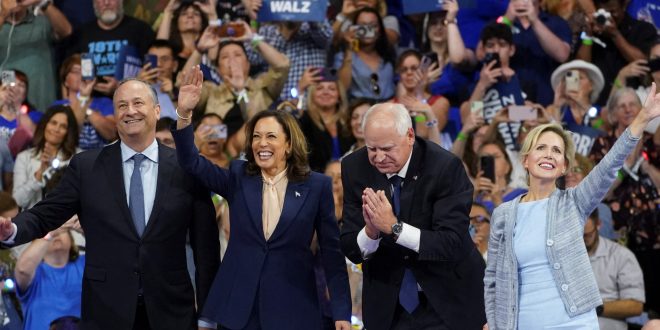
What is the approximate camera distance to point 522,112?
7055 millimetres

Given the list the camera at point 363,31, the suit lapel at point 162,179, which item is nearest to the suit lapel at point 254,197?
the suit lapel at point 162,179

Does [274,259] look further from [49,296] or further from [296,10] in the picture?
[296,10]

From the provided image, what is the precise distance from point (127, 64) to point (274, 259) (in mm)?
3544

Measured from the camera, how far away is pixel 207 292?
14.3 ft

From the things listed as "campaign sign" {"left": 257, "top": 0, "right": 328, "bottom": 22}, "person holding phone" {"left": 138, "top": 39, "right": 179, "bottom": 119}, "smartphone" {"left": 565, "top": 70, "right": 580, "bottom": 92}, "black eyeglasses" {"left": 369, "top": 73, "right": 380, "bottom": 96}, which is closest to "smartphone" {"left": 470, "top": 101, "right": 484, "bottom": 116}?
"smartphone" {"left": 565, "top": 70, "right": 580, "bottom": 92}

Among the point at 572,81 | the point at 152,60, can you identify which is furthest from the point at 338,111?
the point at 572,81

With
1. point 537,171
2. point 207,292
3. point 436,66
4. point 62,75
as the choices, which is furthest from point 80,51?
point 537,171

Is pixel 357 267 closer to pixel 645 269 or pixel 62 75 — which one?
pixel 645 269

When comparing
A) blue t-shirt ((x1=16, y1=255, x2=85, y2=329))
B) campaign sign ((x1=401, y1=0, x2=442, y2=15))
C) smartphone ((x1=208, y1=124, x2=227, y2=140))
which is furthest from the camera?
campaign sign ((x1=401, y1=0, x2=442, y2=15))

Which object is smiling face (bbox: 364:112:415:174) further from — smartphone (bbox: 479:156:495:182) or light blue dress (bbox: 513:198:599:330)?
smartphone (bbox: 479:156:495:182)

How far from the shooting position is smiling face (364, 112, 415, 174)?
406 cm

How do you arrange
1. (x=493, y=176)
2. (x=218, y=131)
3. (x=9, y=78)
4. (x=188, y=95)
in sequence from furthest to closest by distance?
(x=9, y=78), (x=218, y=131), (x=493, y=176), (x=188, y=95)

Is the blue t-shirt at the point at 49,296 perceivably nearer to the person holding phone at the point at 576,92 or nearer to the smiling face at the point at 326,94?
the smiling face at the point at 326,94

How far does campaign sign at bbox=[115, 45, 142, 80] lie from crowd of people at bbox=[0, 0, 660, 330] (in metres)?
0.02
